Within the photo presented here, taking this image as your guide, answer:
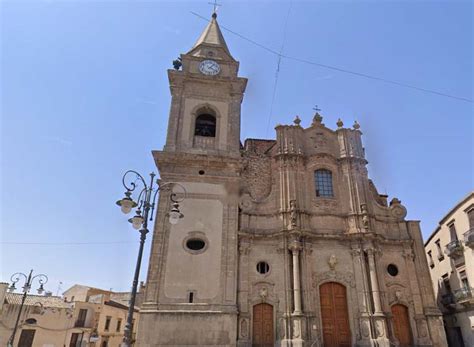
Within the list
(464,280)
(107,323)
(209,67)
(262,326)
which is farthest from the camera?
(107,323)

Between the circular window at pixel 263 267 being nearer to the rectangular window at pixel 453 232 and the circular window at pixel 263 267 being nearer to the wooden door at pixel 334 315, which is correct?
the wooden door at pixel 334 315

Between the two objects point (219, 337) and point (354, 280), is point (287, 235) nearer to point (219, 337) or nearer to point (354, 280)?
point (354, 280)

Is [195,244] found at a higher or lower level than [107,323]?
higher

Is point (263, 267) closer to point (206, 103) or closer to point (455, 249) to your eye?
point (206, 103)

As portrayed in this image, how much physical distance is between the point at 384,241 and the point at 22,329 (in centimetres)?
2787

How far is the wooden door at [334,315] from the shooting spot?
614 inches

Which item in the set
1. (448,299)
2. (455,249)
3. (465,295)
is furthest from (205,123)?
(448,299)

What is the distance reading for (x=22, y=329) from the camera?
27031 millimetres

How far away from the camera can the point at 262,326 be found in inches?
612

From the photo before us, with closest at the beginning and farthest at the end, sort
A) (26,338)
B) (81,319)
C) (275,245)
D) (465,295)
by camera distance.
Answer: (275,245), (465,295), (26,338), (81,319)

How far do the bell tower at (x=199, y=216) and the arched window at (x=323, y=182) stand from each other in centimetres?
470

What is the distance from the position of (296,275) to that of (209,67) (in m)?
13.7

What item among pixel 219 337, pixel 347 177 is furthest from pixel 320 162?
pixel 219 337

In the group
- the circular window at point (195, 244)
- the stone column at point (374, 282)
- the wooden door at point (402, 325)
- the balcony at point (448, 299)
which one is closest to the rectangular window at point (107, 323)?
the circular window at point (195, 244)
